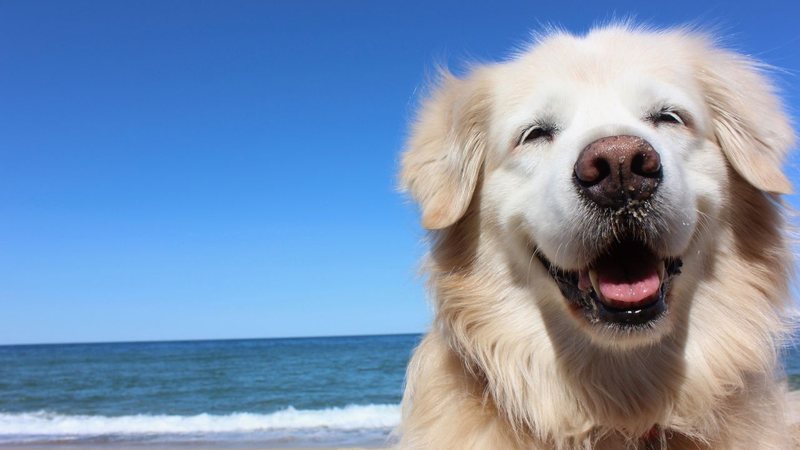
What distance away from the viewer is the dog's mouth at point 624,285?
2441 mm

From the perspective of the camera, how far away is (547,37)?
11.0ft

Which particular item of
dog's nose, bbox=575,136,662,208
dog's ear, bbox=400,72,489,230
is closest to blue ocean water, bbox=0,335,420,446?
dog's ear, bbox=400,72,489,230

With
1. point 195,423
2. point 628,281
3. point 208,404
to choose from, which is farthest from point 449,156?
point 208,404

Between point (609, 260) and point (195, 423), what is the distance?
1284cm

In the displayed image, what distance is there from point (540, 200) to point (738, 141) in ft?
3.24

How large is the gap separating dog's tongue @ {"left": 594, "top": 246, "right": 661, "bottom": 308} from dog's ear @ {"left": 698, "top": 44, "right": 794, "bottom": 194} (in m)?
0.69

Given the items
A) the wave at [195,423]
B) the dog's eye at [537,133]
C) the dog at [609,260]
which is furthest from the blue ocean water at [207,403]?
the dog's eye at [537,133]

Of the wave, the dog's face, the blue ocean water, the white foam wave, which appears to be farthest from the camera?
the white foam wave

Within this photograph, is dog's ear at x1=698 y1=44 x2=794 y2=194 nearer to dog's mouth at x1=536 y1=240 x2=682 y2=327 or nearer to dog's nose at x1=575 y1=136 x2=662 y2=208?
dog's mouth at x1=536 y1=240 x2=682 y2=327

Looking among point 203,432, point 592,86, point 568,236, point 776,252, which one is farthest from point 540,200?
point 203,432

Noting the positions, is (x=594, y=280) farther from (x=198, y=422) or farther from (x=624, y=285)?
(x=198, y=422)

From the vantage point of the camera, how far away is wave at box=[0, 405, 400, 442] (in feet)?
40.9

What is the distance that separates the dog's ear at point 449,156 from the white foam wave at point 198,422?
982 centimetres

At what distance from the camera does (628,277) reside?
2.54 metres
